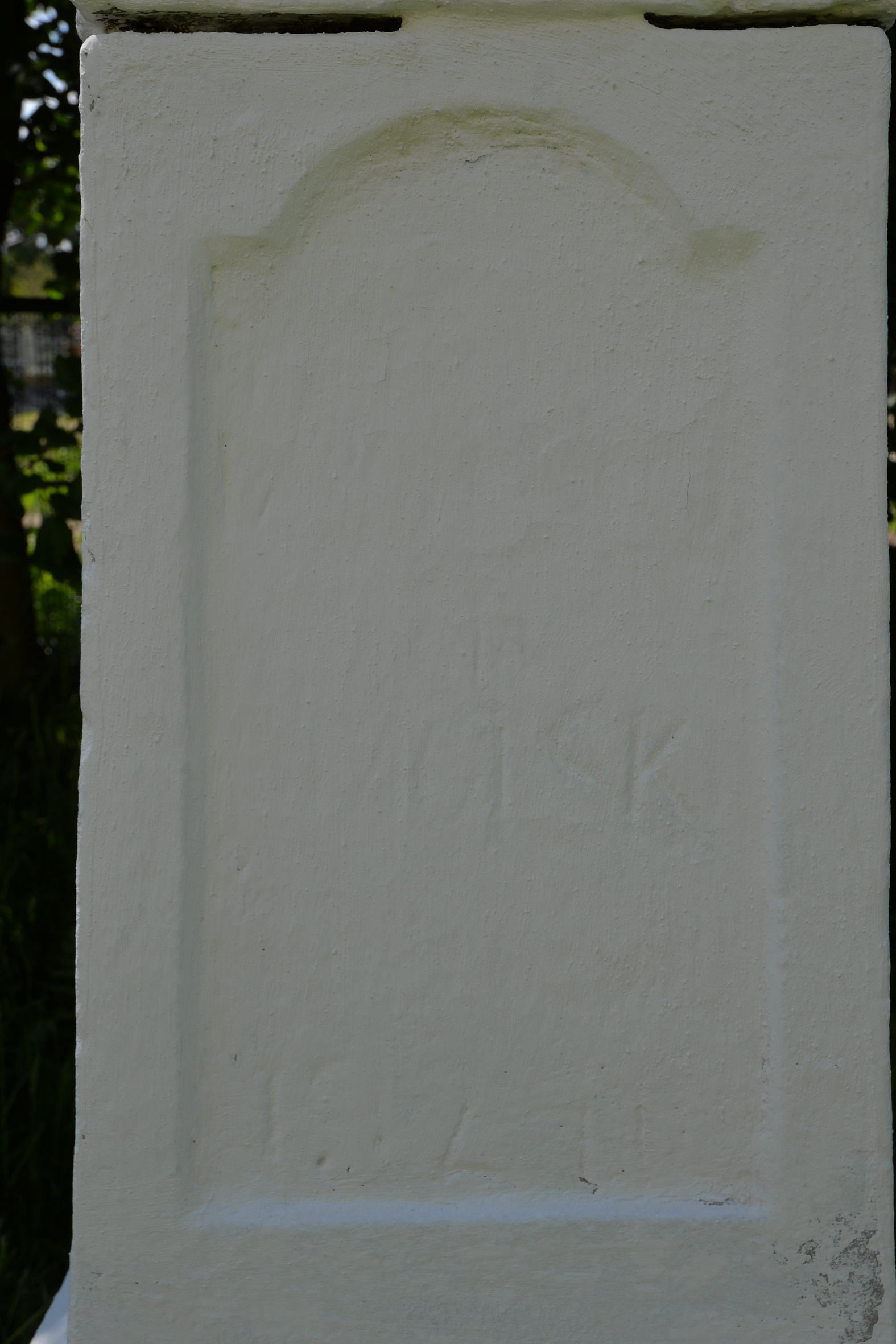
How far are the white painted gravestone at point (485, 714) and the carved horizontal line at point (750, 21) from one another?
4 cm

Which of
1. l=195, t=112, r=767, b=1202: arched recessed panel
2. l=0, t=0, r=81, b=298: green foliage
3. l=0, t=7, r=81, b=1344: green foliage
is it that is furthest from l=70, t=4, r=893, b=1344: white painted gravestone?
l=0, t=0, r=81, b=298: green foliage

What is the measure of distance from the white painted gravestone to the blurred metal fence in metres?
5.63

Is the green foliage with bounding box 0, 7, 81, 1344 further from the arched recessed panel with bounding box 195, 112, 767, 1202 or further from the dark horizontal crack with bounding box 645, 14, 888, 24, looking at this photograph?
the dark horizontal crack with bounding box 645, 14, 888, 24

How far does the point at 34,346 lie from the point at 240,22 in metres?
7.82

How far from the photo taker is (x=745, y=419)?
1312 mm

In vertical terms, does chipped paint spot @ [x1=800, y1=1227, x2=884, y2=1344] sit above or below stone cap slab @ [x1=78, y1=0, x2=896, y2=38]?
below

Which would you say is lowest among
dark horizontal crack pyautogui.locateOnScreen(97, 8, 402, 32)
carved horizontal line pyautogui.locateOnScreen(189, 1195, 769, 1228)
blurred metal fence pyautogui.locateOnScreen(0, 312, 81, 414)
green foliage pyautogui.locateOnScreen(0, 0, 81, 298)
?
carved horizontal line pyautogui.locateOnScreen(189, 1195, 769, 1228)

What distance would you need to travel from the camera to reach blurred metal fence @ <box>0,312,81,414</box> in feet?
22.8

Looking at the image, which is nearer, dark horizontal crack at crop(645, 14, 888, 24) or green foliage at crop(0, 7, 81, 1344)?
dark horizontal crack at crop(645, 14, 888, 24)

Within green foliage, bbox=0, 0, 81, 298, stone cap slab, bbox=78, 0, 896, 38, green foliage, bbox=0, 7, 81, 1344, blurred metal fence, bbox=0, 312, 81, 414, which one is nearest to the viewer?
stone cap slab, bbox=78, 0, 896, 38

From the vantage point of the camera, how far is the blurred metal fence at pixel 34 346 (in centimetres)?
695

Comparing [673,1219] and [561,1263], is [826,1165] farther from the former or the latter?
[561,1263]

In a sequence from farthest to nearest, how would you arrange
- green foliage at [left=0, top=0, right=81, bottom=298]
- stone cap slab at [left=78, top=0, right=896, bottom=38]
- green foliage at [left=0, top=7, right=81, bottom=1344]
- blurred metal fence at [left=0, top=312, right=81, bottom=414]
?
blurred metal fence at [left=0, top=312, right=81, bottom=414] < green foliage at [left=0, top=0, right=81, bottom=298] < green foliage at [left=0, top=7, right=81, bottom=1344] < stone cap slab at [left=78, top=0, right=896, bottom=38]

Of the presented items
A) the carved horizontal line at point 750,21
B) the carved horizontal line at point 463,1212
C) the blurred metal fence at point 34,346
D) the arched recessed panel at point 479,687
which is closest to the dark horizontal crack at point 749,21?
the carved horizontal line at point 750,21
